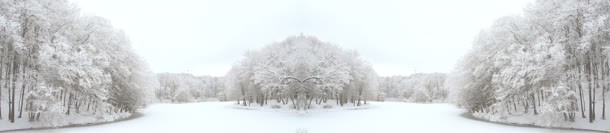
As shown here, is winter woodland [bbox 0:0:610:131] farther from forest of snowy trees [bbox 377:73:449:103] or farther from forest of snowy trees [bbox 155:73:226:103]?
forest of snowy trees [bbox 155:73:226:103]

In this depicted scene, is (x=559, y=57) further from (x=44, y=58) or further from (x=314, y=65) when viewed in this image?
(x=44, y=58)

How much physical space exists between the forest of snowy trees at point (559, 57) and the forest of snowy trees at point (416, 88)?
45053 mm

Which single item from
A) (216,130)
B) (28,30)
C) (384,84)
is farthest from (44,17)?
(384,84)

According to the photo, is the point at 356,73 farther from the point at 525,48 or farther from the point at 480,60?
the point at 525,48

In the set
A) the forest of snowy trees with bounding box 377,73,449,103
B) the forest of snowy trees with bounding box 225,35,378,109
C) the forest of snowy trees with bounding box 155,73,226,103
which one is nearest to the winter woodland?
the forest of snowy trees with bounding box 225,35,378,109

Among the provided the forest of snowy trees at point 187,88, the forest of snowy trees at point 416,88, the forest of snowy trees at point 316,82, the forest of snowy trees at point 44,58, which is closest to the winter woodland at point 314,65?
the forest of snowy trees at point 44,58

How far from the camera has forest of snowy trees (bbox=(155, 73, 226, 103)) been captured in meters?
113

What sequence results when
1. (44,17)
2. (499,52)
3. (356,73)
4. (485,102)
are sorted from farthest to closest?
(356,73) < (485,102) < (499,52) < (44,17)

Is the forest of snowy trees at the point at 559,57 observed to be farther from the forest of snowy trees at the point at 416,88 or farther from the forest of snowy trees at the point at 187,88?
the forest of snowy trees at the point at 187,88

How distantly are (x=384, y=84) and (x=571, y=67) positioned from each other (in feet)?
349

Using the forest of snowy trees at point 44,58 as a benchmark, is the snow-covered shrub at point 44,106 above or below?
below

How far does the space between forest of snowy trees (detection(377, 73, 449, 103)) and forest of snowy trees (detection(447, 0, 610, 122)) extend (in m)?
45.1

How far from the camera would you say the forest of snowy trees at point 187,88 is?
113375mm

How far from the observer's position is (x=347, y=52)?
66.7 meters
